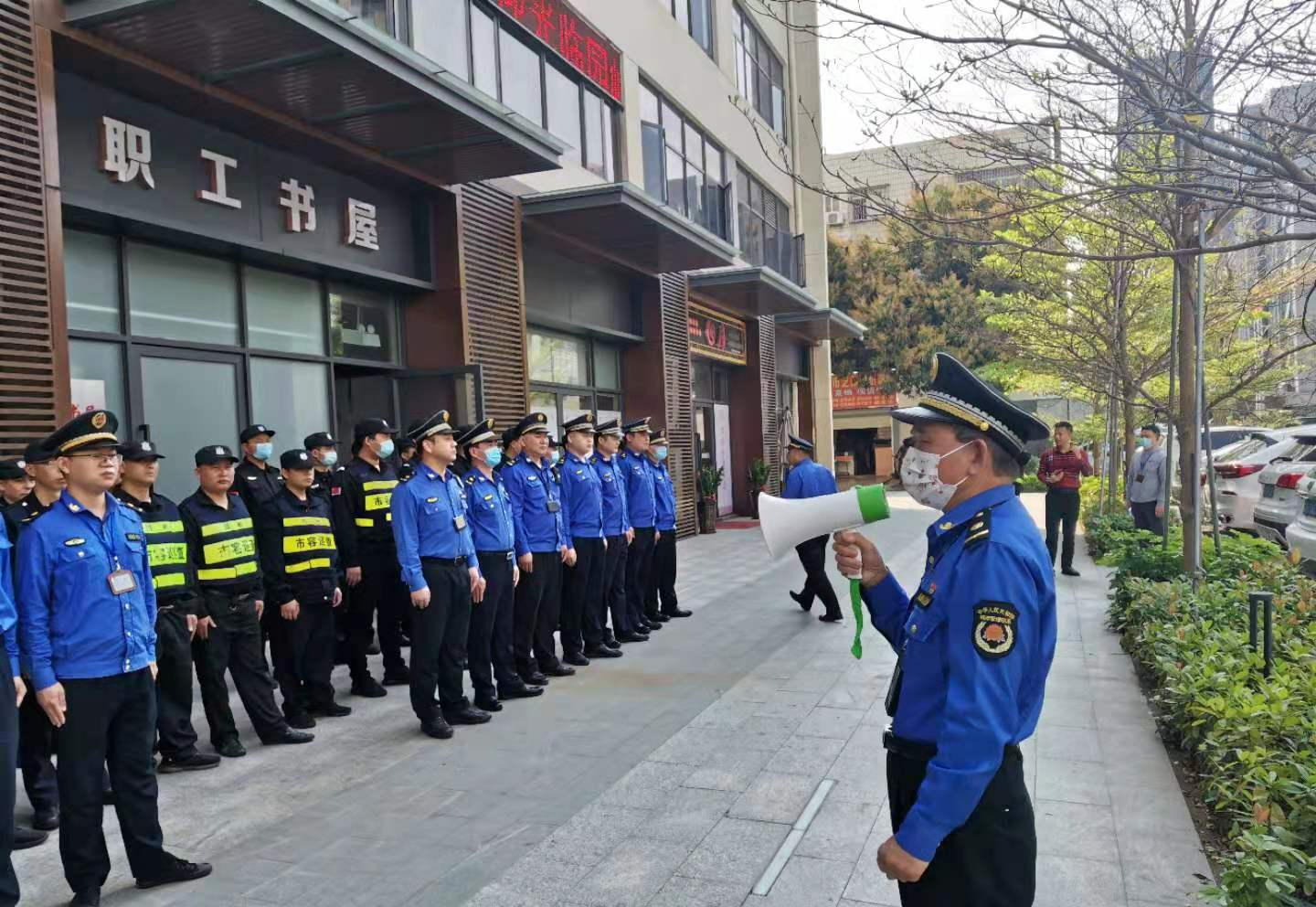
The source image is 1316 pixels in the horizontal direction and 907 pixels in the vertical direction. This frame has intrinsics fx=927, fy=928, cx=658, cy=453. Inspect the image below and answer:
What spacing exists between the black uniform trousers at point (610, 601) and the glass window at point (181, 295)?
376cm

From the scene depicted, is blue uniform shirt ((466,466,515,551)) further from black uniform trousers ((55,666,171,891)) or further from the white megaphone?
the white megaphone

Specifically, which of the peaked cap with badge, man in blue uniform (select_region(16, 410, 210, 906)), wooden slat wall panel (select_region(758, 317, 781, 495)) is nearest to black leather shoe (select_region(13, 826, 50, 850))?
man in blue uniform (select_region(16, 410, 210, 906))

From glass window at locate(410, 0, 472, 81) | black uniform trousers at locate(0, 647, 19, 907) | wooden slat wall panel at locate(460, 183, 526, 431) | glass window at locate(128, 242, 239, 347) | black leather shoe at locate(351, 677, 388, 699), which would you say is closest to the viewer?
black uniform trousers at locate(0, 647, 19, 907)

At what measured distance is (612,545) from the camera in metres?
8.38

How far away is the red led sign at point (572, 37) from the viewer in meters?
11.2

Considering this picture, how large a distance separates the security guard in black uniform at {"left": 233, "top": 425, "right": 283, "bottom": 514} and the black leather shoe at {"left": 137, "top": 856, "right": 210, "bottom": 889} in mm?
2996

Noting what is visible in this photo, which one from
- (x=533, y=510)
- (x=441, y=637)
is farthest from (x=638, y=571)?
(x=441, y=637)

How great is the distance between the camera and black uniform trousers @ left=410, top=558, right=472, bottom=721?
19.0ft

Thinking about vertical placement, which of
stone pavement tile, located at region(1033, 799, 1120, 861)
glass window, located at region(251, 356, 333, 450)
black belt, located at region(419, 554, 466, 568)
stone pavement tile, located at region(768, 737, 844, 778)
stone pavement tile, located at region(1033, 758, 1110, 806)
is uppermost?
glass window, located at region(251, 356, 333, 450)

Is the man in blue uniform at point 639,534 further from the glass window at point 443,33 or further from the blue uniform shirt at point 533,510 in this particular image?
the glass window at point 443,33

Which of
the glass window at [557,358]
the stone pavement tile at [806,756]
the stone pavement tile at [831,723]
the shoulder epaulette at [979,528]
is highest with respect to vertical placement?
the glass window at [557,358]

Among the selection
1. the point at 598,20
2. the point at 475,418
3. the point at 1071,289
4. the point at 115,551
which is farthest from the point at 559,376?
the point at 115,551

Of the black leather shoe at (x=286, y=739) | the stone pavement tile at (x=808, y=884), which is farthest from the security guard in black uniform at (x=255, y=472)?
the stone pavement tile at (x=808, y=884)

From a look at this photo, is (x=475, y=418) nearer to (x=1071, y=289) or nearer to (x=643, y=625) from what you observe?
(x=643, y=625)
